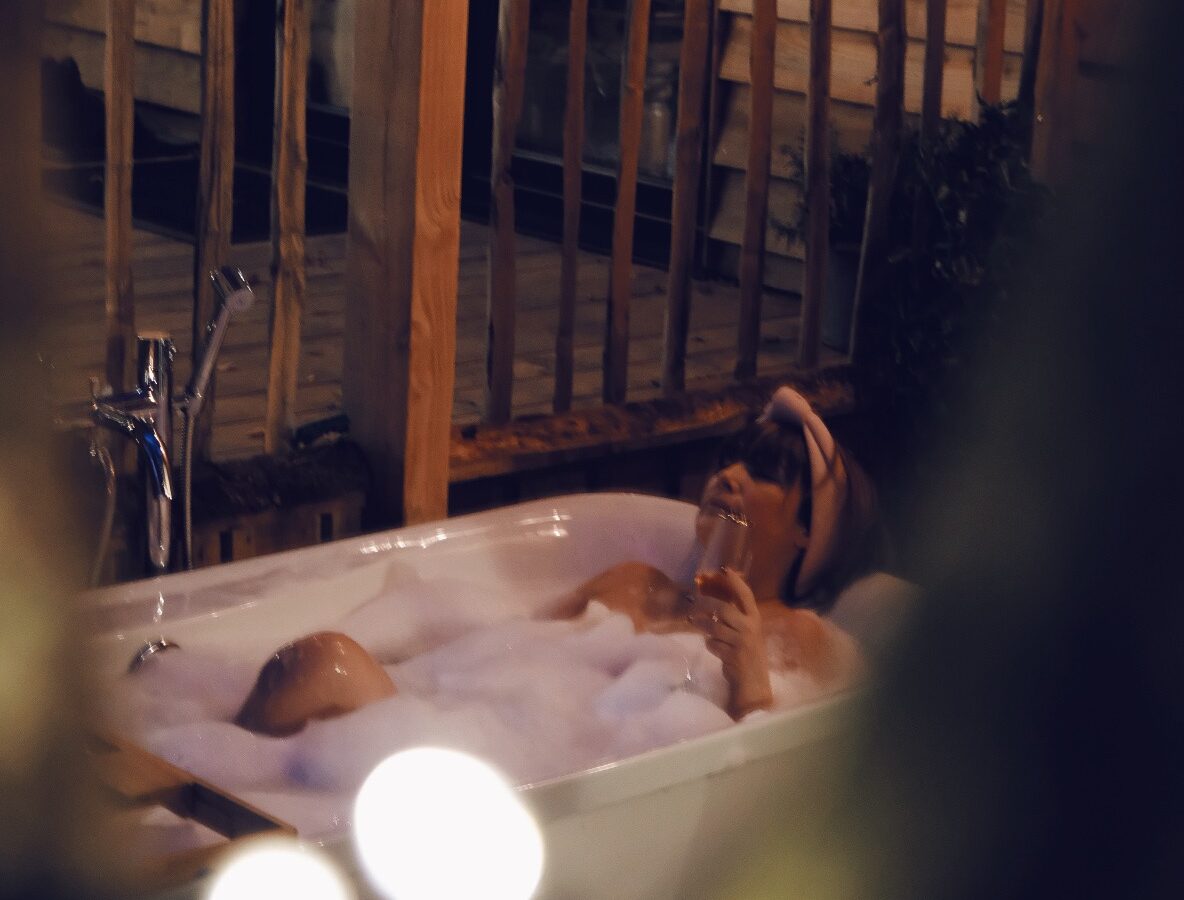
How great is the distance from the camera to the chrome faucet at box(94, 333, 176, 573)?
2117 millimetres

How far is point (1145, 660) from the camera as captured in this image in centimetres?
35

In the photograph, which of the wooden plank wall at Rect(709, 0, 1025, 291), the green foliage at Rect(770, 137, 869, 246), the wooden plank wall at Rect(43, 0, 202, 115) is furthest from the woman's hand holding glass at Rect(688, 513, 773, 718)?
the wooden plank wall at Rect(43, 0, 202, 115)

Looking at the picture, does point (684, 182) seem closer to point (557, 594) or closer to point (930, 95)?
point (930, 95)

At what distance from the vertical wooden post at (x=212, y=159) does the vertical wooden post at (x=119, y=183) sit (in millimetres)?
122

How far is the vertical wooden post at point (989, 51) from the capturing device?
3561mm

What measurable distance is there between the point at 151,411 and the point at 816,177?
Answer: 1848 mm

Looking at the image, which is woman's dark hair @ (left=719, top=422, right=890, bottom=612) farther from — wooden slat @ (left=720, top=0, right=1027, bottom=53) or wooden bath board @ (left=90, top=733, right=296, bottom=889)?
wooden slat @ (left=720, top=0, right=1027, bottom=53)

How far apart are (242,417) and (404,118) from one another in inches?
42.3

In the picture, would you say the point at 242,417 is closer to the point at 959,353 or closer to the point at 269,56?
the point at 959,353

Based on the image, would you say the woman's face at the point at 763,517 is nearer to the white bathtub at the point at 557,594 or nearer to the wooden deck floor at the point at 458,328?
the white bathtub at the point at 557,594

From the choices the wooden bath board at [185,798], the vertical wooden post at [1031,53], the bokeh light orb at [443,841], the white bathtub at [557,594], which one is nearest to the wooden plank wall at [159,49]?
the vertical wooden post at [1031,53]

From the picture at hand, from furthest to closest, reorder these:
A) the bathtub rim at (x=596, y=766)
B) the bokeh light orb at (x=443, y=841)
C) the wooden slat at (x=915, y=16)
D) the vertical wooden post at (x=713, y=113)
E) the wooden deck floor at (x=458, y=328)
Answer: the vertical wooden post at (x=713, y=113) < the wooden slat at (x=915, y=16) < the wooden deck floor at (x=458, y=328) < the bathtub rim at (x=596, y=766) < the bokeh light orb at (x=443, y=841)

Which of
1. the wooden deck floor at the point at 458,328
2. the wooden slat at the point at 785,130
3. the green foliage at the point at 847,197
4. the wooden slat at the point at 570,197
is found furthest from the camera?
the wooden slat at the point at 785,130

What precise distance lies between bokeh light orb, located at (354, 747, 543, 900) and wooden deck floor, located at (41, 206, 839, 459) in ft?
7.33
